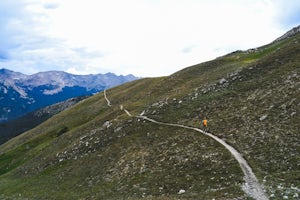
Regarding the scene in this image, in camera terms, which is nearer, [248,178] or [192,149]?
[248,178]

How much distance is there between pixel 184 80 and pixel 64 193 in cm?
4623

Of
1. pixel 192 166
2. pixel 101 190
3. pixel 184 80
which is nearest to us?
pixel 192 166

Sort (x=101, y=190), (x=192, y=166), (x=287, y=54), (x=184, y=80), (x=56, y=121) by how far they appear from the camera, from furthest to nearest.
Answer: (x=56, y=121) → (x=184, y=80) → (x=287, y=54) → (x=101, y=190) → (x=192, y=166)

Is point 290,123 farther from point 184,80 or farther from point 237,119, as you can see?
point 184,80

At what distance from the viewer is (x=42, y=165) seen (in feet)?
208

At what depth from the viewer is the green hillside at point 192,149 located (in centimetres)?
3136

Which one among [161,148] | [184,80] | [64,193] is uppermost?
[184,80]

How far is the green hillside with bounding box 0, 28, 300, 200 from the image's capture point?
31359 mm

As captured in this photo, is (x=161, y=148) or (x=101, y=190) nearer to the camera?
(x=101, y=190)

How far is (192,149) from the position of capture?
41.2m

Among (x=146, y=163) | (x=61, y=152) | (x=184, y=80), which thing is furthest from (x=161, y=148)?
(x=184, y=80)

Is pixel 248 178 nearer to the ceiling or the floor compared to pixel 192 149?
nearer to the floor

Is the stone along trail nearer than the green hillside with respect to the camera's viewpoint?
Yes

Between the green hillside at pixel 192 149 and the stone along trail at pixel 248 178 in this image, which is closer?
the stone along trail at pixel 248 178
